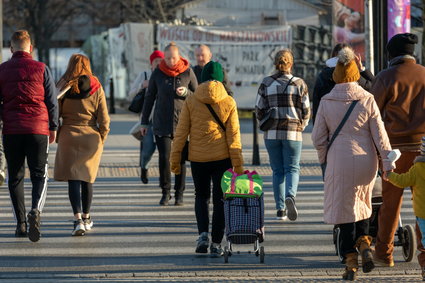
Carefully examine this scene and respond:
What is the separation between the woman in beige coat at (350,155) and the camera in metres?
8.59

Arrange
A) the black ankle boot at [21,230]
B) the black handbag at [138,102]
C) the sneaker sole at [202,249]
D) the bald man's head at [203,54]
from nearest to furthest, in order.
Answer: the sneaker sole at [202,249] < the black ankle boot at [21,230] < the bald man's head at [203,54] < the black handbag at [138,102]

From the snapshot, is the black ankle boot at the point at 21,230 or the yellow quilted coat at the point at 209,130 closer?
the yellow quilted coat at the point at 209,130

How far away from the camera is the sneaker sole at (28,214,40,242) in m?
10.2

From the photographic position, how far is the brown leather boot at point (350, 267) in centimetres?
849

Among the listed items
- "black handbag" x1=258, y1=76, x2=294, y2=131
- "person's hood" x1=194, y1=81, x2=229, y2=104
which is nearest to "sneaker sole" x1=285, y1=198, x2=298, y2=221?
"black handbag" x1=258, y1=76, x2=294, y2=131

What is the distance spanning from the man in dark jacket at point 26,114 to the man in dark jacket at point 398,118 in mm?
3290

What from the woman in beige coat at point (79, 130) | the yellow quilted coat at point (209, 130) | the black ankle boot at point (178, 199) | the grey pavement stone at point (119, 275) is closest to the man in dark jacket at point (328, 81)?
the yellow quilted coat at point (209, 130)

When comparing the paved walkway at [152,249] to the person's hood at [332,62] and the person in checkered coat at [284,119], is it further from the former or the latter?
the person's hood at [332,62]

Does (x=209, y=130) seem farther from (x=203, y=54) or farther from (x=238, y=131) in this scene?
(x=203, y=54)

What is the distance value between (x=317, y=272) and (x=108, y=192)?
6.45 metres

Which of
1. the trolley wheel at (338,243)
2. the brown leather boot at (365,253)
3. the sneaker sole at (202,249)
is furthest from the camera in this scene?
the sneaker sole at (202,249)

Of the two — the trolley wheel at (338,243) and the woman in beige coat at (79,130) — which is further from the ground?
the woman in beige coat at (79,130)

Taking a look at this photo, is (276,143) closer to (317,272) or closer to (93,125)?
(93,125)

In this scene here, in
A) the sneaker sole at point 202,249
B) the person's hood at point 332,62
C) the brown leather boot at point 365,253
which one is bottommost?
the sneaker sole at point 202,249
